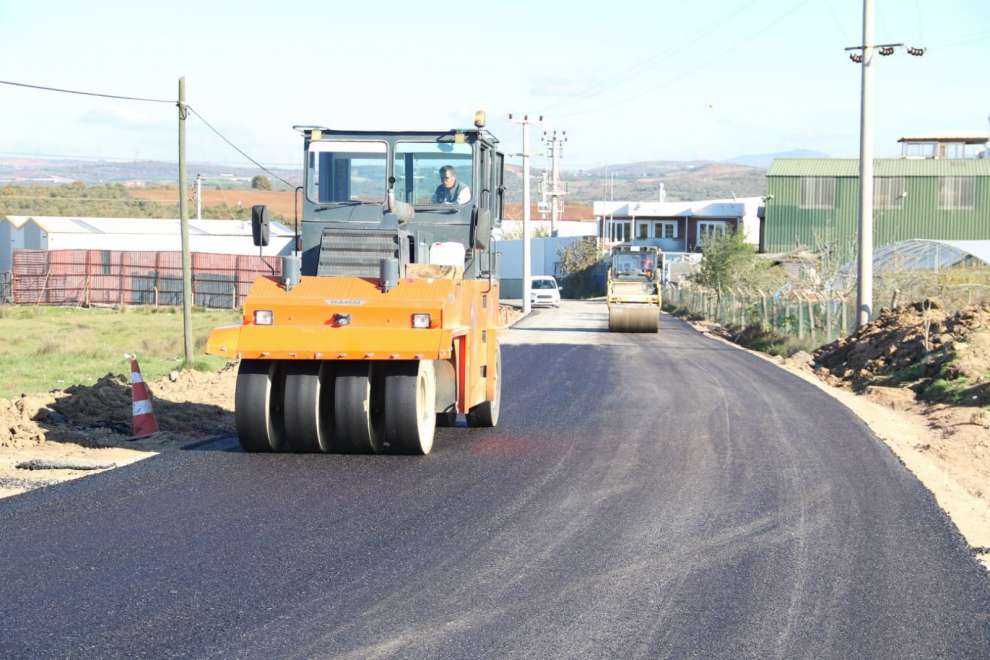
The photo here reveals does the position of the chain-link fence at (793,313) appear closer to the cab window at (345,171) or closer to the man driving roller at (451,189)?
the man driving roller at (451,189)

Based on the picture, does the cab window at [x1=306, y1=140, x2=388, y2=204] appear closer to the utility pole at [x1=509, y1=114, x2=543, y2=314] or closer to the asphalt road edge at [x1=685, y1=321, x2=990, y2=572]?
the asphalt road edge at [x1=685, y1=321, x2=990, y2=572]

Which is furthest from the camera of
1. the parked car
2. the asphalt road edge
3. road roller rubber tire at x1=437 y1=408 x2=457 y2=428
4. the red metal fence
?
the parked car

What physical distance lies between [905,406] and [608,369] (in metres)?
6.57

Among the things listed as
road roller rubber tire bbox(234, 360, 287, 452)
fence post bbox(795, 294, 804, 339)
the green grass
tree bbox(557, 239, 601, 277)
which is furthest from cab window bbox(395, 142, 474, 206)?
tree bbox(557, 239, 601, 277)

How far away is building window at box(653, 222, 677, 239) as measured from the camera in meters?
107

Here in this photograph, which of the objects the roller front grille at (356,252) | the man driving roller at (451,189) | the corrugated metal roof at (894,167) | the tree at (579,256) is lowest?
the roller front grille at (356,252)

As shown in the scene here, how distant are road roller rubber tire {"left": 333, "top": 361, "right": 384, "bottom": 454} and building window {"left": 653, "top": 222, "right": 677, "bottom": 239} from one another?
9631 cm

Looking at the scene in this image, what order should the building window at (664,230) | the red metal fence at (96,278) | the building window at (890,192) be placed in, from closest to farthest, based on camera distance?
the red metal fence at (96,278) < the building window at (890,192) < the building window at (664,230)

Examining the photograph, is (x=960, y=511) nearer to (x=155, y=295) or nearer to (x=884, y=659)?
(x=884, y=659)

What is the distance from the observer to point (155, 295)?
2233 inches

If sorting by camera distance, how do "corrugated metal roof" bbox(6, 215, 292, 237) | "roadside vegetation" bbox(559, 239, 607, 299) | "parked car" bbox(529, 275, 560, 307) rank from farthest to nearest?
"roadside vegetation" bbox(559, 239, 607, 299) < "corrugated metal roof" bbox(6, 215, 292, 237) < "parked car" bbox(529, 275, 560, 307)

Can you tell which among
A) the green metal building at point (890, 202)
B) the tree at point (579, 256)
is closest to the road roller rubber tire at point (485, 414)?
the green metal building at point (890, 202)

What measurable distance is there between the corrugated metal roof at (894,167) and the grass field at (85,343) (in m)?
37.8

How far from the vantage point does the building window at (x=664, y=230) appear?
107062 mm
